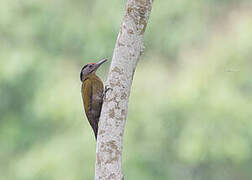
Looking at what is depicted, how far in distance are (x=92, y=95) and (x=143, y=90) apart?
2556mm

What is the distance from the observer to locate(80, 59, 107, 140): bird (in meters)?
5.45

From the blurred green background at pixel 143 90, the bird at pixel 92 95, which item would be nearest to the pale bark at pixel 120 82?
the bird at pixel 92 95

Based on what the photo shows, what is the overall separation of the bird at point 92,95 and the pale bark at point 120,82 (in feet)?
3.79

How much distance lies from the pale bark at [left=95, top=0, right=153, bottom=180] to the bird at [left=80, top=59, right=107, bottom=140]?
1.15 m

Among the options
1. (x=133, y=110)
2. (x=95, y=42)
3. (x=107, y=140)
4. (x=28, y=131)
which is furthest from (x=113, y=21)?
(x=107, y=140)

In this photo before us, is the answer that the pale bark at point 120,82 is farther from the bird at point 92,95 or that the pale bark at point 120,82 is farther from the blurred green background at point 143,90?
the blurred green background at point 143,90

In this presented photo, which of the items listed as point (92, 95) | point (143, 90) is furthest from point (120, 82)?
point (143, 90)

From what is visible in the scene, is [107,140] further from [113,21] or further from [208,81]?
[113,21]

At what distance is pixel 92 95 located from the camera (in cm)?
550

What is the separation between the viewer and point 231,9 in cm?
1007

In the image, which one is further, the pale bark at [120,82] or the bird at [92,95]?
the bird at [92,95]

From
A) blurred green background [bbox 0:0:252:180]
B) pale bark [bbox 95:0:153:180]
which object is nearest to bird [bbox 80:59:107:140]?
pale bark [bbox 95:0:153:180]

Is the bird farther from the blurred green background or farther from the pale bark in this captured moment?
the blurred green background

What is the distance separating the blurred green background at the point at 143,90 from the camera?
306 inches
